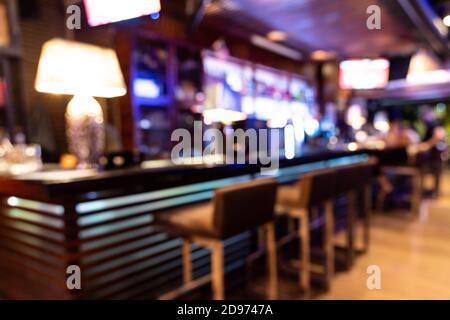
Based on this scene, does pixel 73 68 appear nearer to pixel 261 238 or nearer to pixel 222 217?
pixel 222 217

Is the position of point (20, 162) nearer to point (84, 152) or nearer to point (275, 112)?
point (84, 152)

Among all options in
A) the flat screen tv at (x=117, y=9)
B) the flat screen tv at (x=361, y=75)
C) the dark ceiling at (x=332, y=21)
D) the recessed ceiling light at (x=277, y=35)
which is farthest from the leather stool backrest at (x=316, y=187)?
the flat screen tv at (x=361, y=75)

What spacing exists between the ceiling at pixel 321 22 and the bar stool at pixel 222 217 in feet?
9.46

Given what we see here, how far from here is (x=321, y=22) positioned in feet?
15.5

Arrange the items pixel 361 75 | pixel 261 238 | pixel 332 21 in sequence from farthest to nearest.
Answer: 1. pixel 361 75
2. pixel 332 21
3. pixel 261 238

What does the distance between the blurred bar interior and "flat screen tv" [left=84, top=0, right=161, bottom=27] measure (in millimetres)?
12

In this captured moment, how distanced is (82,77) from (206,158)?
105 centimetres

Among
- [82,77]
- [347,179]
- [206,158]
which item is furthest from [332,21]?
[82,77]

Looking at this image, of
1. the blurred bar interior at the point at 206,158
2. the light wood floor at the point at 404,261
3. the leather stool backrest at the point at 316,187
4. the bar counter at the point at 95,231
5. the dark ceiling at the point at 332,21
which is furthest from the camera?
the dark ceiling at the point at 332,21

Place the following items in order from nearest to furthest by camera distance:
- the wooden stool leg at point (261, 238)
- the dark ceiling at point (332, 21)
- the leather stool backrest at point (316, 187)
Answer: 1. the leather stool backrest at point (316, 187)
2. the wooden stool leg at point (261, 238)
3. the dark ceiling at point (332, 21)

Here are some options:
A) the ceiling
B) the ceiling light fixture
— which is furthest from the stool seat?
the ceiling light fixture

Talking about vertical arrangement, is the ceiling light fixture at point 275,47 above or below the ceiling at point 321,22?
above

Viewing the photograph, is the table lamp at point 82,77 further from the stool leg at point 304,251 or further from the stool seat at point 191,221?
the stool leg at point 304,251

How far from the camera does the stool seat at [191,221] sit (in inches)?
66.6
